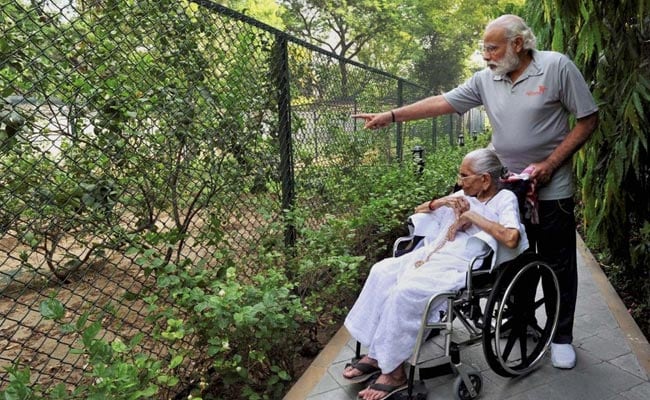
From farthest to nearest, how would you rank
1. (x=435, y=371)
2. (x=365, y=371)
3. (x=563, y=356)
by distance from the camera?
1. (x=563, y=356)
2. (x=365, y=371)
3. (x=435, y=371)

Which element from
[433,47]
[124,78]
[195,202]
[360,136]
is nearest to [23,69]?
[124,78]

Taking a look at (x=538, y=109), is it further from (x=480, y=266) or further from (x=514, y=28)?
(x=480, y=266)

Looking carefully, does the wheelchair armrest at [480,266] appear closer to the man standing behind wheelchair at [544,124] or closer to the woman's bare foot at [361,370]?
the man standing behind wheelchair at [544,124]

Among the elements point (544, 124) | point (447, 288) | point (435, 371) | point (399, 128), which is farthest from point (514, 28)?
point (399, 128)

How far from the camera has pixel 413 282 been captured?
230 centimetres

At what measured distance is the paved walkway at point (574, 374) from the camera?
2455 millimetres

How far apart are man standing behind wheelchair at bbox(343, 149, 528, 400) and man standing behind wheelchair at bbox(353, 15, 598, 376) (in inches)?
9.7

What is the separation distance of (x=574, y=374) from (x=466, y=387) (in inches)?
28.6

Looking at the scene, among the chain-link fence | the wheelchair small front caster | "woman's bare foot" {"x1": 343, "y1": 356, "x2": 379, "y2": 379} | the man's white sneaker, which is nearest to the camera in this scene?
the chain-link fence

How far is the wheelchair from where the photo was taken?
2.23 metres

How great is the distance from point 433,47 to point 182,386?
1073 inches

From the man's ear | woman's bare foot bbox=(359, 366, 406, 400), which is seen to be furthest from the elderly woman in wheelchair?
the man's ear

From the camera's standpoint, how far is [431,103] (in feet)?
10.1

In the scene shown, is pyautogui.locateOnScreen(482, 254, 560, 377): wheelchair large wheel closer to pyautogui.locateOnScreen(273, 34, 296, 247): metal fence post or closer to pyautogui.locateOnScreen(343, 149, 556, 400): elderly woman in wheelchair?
pyautogui.locateOnScreen(343, 149, 556, 400): elderly woman in wheelchair
